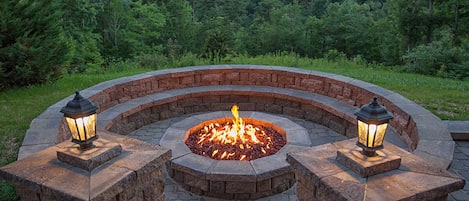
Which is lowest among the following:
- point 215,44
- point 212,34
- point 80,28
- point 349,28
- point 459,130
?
point 459,130

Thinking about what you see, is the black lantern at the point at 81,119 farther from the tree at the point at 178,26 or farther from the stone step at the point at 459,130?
the tree at the point at 178,26

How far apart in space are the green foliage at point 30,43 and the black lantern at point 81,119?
424 cm

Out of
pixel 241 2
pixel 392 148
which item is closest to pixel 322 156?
pixel 392 148

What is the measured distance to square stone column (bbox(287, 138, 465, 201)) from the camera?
261cm

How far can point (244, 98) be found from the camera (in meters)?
7.21

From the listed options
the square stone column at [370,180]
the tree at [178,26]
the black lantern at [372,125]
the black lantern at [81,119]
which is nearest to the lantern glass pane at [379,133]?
the black lantern at [372,125]

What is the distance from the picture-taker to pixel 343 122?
19.9 feet

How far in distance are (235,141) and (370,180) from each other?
8.13 ft

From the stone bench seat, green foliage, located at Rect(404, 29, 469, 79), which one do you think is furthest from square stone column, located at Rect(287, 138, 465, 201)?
green foliage, located at Rect(404, 29, 469, 79)

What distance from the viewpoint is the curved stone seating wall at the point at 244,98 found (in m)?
5.05

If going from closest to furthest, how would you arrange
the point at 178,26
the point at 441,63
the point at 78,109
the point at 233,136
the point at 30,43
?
the point at 78,109
the point at 233,136
the point at 30,43
the point at 441,63
the point at 178,26

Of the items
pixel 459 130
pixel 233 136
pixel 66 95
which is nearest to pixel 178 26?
pixel 66 95

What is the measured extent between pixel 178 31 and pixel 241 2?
8762mm

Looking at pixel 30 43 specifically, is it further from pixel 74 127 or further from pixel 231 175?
pixel 231 175
